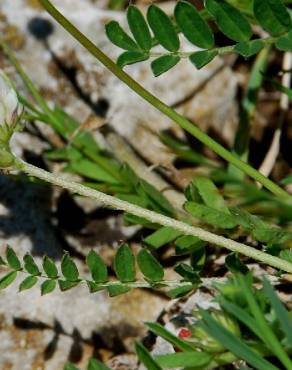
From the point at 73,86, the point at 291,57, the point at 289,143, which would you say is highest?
the point at 73,86

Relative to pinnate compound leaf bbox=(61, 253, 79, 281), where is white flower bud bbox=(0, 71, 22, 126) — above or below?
above

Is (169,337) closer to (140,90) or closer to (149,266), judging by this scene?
(149,266)

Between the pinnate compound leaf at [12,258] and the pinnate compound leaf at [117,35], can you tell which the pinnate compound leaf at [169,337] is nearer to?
the pinnate compound leaf at [12,258]

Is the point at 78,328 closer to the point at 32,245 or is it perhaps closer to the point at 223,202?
the point at 32,245

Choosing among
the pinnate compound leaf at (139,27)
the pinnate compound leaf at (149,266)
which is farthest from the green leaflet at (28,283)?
the pinnate compound leaf at (139,27)

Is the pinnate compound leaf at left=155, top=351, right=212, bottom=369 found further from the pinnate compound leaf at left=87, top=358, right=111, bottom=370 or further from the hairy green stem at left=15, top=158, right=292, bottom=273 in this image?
the hairy green stem at left=15, top=158, right=292, bottom=273

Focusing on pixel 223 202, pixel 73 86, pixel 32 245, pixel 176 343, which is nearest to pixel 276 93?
pixel 73 86

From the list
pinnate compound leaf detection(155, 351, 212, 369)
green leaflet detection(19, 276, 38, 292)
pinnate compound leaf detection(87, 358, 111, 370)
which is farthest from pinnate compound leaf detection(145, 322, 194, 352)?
Result: green leaflet detection(19, 276, 38, 292)
